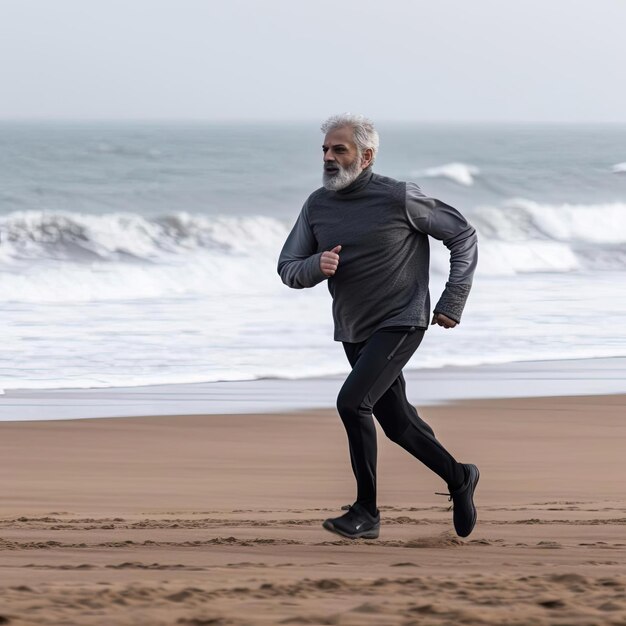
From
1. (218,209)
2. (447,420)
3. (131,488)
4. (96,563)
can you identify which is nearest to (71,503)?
(131,488)

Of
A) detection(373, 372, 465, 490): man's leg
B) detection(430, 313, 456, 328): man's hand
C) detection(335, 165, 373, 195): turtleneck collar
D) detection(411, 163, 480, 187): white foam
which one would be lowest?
detection(373, 372, 465, 490): man's leg

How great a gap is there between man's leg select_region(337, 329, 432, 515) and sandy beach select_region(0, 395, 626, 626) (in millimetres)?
390

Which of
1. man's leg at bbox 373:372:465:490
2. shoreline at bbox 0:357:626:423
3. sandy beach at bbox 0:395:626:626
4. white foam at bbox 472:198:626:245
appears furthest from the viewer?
white foam at bbox 472:198:626:245

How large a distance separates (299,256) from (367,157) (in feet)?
1.66

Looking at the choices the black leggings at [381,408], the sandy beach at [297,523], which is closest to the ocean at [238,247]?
the sandy beach at [297,523]

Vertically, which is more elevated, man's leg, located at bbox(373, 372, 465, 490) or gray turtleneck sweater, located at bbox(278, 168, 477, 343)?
gray turtleneck sweater, located at bbox(278, 168, 477, 343)

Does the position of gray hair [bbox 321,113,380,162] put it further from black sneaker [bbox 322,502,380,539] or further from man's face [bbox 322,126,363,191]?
black sneaker [bbox 322,502,380,539]

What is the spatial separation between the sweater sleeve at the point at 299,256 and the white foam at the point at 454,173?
126 feet

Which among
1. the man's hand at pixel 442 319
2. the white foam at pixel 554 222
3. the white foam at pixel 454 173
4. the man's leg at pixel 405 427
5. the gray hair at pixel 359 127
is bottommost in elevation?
the man's leg at pixel 405 427

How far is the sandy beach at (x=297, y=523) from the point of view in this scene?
3.61 metres

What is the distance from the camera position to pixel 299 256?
5.24 meters

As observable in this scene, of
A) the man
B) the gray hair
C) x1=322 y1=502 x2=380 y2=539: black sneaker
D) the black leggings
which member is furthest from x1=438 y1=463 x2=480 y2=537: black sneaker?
the gray hair

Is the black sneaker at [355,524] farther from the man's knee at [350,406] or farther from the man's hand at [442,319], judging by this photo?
the man's hand at [442,319]

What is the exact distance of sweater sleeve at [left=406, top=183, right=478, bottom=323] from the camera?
5.05m
